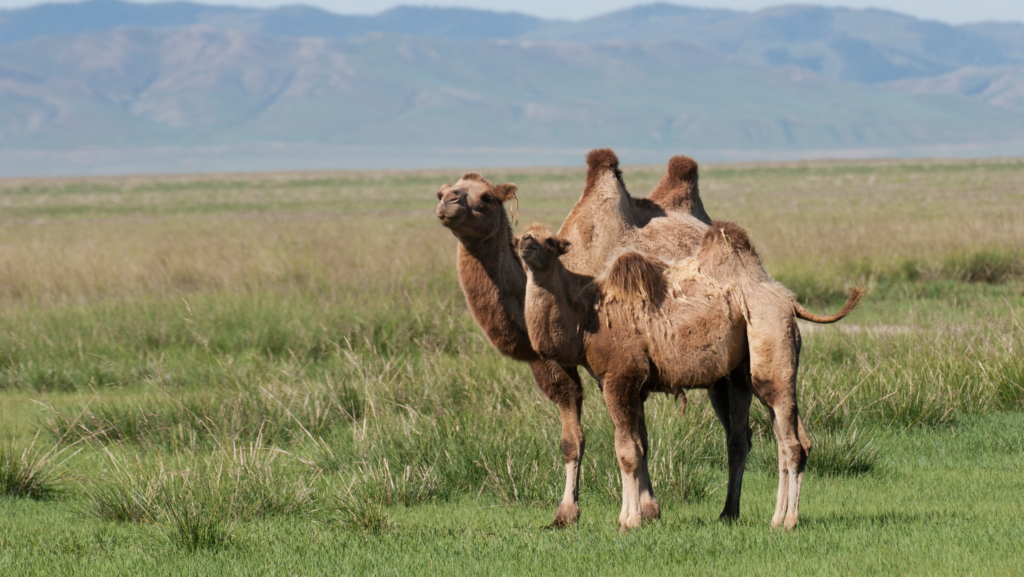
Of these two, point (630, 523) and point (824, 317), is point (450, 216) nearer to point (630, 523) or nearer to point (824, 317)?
point (630, 523)

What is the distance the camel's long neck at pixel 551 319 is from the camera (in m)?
5.51

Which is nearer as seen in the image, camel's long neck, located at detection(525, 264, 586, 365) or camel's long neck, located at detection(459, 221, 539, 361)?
camel's long neck, located at detection(525, 264, 586, 365)

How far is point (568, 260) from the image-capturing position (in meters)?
6.54

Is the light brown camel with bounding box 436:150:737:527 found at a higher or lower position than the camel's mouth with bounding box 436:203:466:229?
lower

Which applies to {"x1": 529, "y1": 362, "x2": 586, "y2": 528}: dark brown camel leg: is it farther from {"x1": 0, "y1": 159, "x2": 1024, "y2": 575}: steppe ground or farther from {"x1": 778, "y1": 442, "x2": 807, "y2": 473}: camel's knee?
{"x1": 778, "y1": 442, "x2": 807, "y2": 473}: camel's knee

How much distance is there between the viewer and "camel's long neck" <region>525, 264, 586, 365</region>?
5512 mm

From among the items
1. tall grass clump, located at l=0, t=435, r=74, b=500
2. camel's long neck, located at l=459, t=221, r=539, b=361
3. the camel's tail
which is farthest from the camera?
tall grass clump, located at l=0, t=435, r=74, b=500

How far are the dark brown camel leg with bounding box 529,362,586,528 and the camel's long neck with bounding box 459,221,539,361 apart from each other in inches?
6.0

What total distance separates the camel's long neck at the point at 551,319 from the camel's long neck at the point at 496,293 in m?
0.42

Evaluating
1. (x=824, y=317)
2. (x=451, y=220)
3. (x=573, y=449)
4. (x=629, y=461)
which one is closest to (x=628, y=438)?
(x=629, y=461)

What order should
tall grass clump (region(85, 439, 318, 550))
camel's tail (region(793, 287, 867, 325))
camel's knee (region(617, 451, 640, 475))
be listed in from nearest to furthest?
camel's knee (region(617, 451, 640, 475)) < camel's tail (region(793, 287, 867, 325)) < tall grass clump (region(85, 439, 318, 550))

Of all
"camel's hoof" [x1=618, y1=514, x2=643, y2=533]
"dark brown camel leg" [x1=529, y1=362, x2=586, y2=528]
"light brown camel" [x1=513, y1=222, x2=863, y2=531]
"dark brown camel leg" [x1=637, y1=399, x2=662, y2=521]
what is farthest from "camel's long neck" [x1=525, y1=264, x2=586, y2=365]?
"camel's hoof" [x1=618, y1=514, x2=643, y2=533]

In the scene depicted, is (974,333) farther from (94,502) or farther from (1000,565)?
(94,502)

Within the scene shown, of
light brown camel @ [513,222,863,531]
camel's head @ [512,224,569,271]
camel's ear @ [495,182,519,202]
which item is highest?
camel's ear @ [495,182,519,202]
